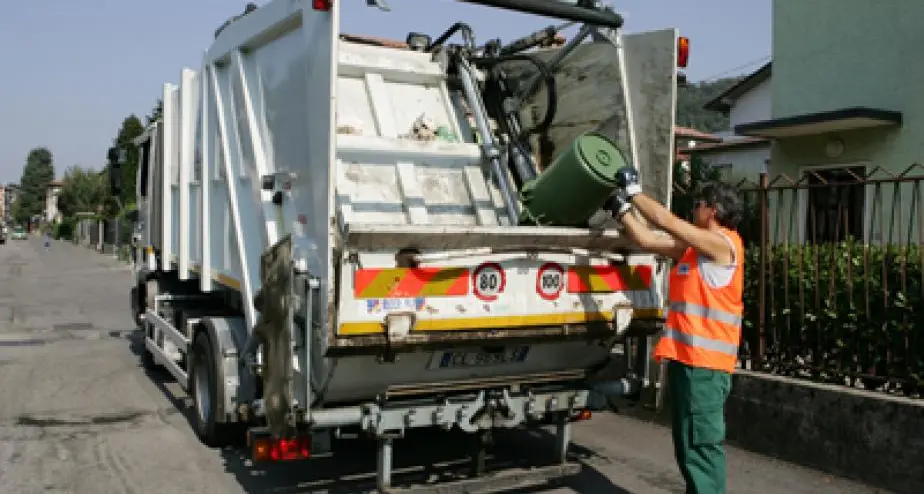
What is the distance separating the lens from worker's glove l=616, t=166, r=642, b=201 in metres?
4.06

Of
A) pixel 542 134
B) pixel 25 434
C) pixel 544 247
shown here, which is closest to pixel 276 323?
pixel 544 247

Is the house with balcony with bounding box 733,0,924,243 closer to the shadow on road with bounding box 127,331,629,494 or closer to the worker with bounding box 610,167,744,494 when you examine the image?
the shadow on road with bounding box 127,331,629,494

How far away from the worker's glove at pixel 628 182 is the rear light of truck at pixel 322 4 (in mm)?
1582

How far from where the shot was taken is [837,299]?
5.38m

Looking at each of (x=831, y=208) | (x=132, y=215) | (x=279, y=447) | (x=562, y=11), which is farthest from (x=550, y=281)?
(x=132, y=215)

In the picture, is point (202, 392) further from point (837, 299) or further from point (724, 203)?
point (837, 299)

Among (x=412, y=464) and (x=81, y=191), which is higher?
(x=81, y=191)

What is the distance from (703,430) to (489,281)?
4.07ft

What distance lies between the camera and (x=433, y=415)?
4172 millimetres

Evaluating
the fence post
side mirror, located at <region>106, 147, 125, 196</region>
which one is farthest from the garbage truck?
side mirror, located at <region>106, 147, 125, 196</region>

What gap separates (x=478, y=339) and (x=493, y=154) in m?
1.44

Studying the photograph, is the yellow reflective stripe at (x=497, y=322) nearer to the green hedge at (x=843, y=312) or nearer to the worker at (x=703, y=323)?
the worker at (x=703, y=323)

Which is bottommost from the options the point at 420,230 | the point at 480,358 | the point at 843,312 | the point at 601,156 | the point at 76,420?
the point at 76,420

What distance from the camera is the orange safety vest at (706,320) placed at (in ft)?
13.2
